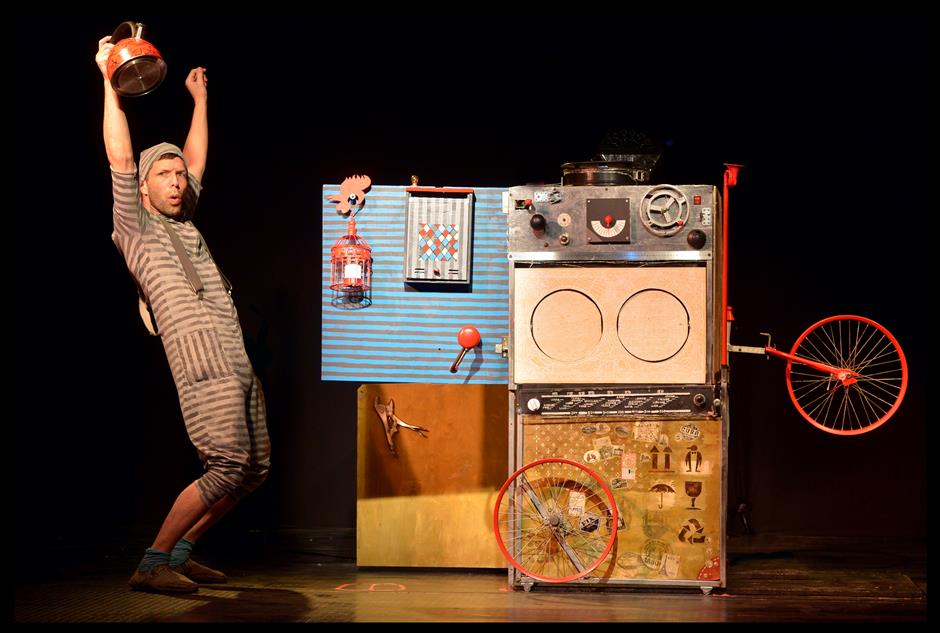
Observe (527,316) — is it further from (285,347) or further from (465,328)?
(285,347)

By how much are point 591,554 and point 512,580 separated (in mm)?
339

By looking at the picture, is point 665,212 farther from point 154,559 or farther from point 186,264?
point 154,559

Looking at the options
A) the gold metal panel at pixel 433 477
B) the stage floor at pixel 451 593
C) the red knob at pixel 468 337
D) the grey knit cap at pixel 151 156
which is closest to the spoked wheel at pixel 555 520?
the stage floor at pixel 451 593

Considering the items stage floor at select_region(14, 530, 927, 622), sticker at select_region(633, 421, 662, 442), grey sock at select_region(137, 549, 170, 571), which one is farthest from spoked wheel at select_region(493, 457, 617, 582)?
grey sock at select_region(137, 549, 170, 571)

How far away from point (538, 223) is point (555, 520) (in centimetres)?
119

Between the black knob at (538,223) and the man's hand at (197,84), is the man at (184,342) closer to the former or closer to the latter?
the man's hand at (197,84)

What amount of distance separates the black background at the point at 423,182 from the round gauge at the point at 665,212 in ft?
3.47

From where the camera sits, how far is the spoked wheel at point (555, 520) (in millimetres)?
4512

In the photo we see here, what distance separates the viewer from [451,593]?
4.54 metres

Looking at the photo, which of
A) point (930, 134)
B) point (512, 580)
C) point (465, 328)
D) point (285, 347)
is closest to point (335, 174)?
point (285, 347)

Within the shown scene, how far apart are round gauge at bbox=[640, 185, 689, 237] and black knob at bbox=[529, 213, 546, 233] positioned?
396 millimetres

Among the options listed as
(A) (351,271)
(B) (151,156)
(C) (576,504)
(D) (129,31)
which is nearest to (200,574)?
(A) (351,271)

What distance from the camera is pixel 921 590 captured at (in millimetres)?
4645

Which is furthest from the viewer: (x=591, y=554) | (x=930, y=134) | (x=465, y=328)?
(x=930, y=134)
